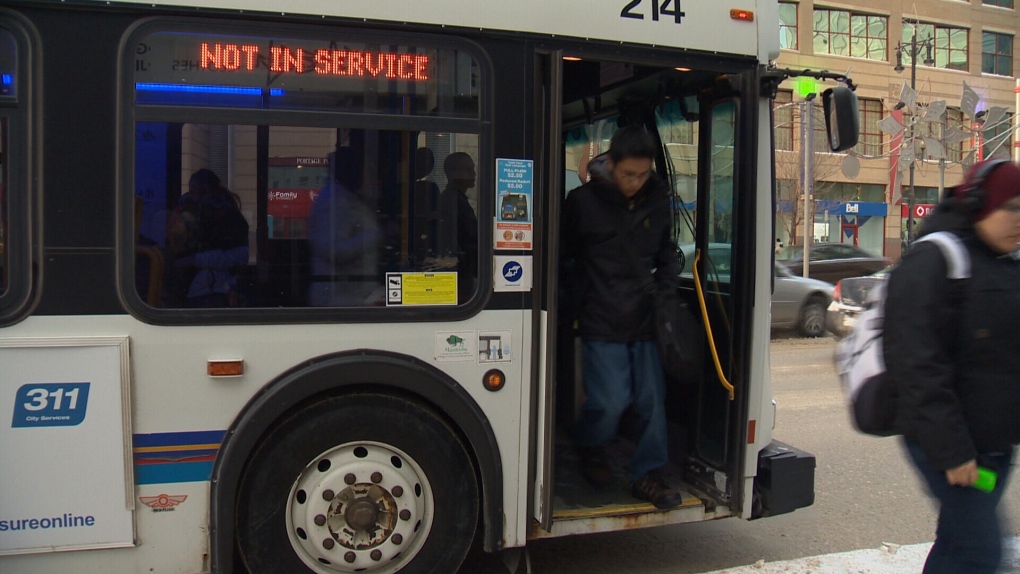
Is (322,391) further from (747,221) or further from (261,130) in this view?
(747,221)

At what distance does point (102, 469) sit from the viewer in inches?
123

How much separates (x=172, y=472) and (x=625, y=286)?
224 cm

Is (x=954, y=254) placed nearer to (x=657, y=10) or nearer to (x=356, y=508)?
(x=657, y=10)

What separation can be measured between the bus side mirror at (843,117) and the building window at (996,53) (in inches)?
1724

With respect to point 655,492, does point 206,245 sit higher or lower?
higher

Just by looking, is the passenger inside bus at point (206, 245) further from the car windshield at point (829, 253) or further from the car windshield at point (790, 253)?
the car windshield at point (790, 253)

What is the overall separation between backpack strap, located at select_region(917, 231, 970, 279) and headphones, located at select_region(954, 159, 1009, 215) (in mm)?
104

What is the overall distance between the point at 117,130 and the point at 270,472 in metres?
1.46

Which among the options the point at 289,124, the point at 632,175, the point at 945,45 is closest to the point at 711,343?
the point at 632,175

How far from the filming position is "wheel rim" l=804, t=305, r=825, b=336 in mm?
13930

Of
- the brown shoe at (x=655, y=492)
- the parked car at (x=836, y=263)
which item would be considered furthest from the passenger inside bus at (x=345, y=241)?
the parked car at (x=836, y=263)

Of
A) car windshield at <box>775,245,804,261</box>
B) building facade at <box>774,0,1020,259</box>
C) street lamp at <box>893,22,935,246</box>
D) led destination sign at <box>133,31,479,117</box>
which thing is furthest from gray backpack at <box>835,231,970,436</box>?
building facade at <box>774,0,1020,259</box>

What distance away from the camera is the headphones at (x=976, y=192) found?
101 inches

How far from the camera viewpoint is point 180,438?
3217mm
